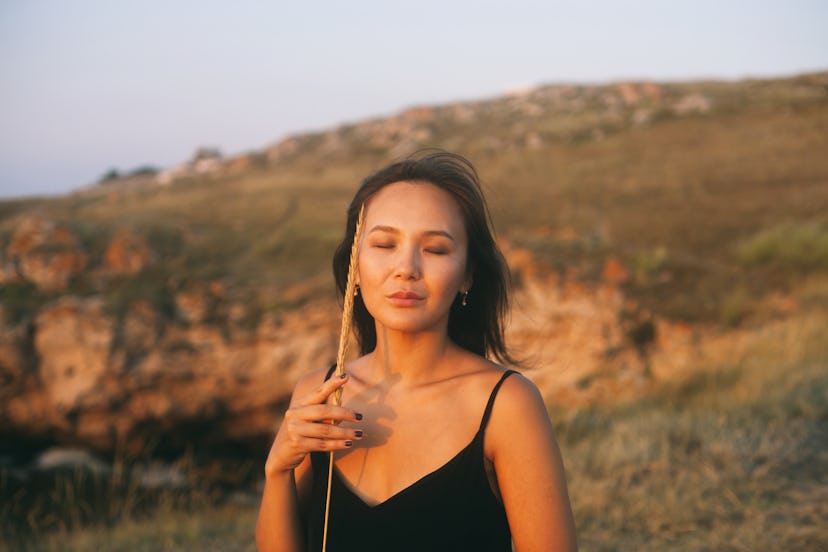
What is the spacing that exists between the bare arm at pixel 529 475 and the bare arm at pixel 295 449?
1.33 ft

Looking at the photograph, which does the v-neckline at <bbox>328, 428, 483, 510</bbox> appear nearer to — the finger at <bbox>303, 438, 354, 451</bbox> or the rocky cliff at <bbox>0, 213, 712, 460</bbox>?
the finger at <bbox>303, 438, 354, 451</bbox>

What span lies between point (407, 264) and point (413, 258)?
1.2 inches

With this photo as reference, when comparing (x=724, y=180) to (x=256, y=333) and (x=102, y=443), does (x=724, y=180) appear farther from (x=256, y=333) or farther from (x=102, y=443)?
(x=102, y=443)

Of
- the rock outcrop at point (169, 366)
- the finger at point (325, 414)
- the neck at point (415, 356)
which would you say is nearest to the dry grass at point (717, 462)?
the rock outcrop at point (169, 366)

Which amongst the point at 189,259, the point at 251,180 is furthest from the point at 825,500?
the point at 251,180

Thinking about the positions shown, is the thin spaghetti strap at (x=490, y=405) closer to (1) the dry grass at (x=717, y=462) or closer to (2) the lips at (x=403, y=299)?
(2) the lips at (x=403, y=299)

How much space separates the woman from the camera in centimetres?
169

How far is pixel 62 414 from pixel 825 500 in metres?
7.57

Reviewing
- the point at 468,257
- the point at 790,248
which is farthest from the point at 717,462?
the point at 790,248

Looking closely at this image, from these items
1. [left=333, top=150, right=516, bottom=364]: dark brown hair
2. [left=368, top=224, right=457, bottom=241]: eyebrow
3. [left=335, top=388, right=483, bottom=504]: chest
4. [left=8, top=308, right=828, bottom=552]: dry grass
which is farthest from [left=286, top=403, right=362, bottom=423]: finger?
[left=8, top=308, right=828, bottom=552]: dry grass

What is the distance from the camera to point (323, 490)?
1856 mm

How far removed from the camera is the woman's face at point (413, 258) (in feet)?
5.90

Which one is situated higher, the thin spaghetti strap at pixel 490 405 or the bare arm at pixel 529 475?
the thin spaghetti strap at pixel 490 405

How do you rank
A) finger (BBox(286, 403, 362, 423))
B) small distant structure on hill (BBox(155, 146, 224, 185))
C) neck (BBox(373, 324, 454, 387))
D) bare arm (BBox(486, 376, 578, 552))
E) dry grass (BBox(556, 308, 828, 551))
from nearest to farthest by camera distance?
finger (BBox(286, 403, 362, 423)), bare arm (BBox(486, 376, 578, 552)), neck (BBox(373, 324, 454, 387)), dry grass (BBox(556, 308, 828, 551)), small distant structure on hill (BBox(155, 146, 224, 185))
